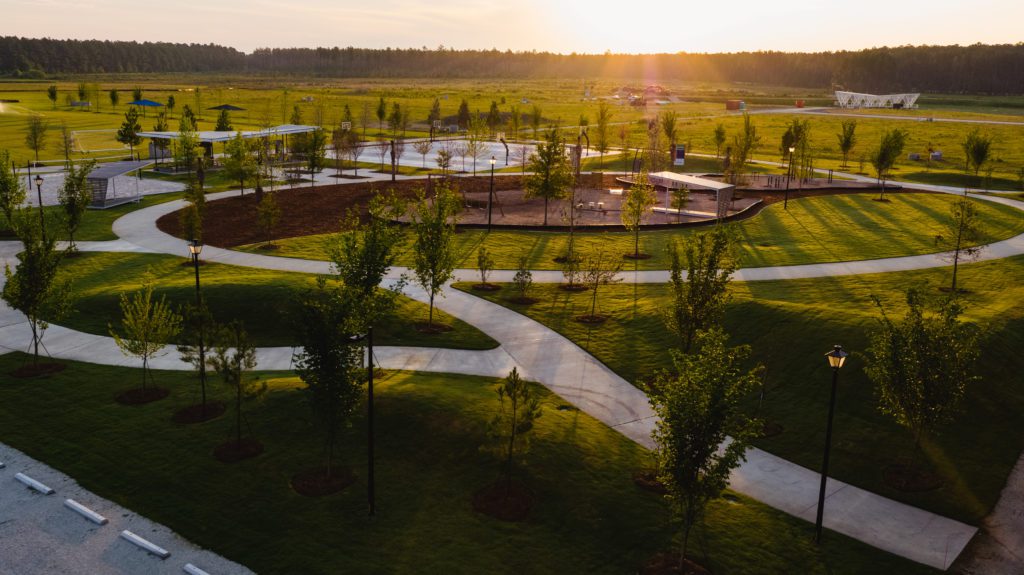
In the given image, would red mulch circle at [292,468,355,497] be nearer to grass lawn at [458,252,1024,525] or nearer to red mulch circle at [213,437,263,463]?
red mulch circle at [213,437,263,463]

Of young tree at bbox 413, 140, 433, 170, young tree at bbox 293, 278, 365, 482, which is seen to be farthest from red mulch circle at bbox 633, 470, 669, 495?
young tree at bbox 413, 140, 433, 170

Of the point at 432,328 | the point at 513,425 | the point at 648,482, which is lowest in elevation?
the point at 648,482

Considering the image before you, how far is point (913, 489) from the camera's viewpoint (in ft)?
64.8

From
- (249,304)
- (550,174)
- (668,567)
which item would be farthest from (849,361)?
(550,174)

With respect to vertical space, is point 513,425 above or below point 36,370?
above

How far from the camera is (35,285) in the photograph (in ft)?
82.4

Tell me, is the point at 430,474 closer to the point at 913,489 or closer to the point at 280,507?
the point at 280,507

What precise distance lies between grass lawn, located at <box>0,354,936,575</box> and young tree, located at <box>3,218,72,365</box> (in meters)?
2.85

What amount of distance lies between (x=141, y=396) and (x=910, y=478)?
23.4 m

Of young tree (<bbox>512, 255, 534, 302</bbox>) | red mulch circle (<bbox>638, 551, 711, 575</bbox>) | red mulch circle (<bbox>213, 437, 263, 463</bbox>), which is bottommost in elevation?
red mulch circle (<bbox>638, 551, 711, 575</bbox>)

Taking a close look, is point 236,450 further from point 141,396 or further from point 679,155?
point 679,155

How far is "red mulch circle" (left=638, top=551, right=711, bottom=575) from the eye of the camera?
16172mm

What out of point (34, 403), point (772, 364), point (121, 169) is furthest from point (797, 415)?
point (121, 169)

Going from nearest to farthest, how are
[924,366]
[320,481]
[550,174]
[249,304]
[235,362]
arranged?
1. [320,481]
2. [924,366]
3. [235,362]
4. [249,304]
5. [550,174]
